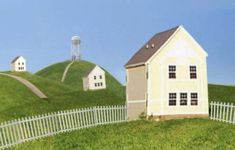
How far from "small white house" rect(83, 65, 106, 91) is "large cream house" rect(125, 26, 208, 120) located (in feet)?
116

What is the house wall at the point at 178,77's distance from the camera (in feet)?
130

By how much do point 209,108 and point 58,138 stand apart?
52.1ft

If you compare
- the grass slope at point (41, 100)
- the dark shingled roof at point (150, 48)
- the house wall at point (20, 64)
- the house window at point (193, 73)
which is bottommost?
the grass slope at point (41, 100)

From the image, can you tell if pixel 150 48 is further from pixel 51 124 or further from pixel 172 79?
pixel 51 124

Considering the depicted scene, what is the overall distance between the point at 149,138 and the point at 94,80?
1930 inches

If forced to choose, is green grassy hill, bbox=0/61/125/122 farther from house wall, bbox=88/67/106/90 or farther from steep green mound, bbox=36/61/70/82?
steep green mound, bbox=36/61/70/82

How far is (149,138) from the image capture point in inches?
1132

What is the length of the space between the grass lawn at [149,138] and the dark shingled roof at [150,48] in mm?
7245

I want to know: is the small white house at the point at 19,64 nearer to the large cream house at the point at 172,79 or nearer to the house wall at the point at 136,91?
the house wall at the point at 136,91

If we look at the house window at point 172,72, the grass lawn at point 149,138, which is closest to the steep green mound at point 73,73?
the house window at point 172,72

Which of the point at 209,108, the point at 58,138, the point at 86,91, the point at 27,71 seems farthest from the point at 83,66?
the point at 58,138

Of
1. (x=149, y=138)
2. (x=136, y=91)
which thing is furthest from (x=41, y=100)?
(x=149, y=138)

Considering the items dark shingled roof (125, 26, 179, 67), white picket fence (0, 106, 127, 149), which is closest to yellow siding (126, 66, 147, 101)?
dark shingled roof (125, 26, 179, 67)

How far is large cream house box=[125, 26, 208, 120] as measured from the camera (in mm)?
39562
